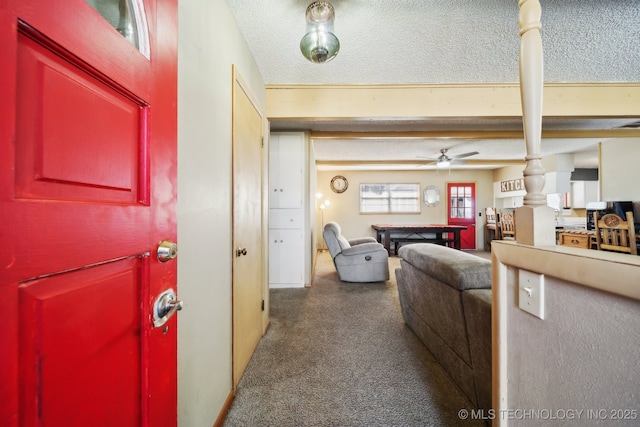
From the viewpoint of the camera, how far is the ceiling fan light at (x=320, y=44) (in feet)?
4.98

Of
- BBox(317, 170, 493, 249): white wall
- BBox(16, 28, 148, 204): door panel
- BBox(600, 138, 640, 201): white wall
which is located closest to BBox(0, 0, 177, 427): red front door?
BBox(16, 28, 148, 204): door panel

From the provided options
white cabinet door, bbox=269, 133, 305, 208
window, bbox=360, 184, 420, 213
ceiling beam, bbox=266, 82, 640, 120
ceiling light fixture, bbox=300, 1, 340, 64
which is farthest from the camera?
window, bbox=360, 184, 420, 213

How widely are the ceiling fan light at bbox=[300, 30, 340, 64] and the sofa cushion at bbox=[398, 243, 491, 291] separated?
1.51 m

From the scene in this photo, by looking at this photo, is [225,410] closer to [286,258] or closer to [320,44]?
[320,44]

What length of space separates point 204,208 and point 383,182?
6.82m

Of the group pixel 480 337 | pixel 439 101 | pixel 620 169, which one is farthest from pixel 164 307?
pixel 620 169

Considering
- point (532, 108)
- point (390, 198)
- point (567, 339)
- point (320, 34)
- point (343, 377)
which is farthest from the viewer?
point (390, 198)

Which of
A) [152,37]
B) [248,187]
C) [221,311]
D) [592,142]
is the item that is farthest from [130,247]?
[592,142]

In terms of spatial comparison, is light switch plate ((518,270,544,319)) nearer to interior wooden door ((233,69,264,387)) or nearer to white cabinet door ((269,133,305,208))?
interior wooden door ((233,69,264,387))

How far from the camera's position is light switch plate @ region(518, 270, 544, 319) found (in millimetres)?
672

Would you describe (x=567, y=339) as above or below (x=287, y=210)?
below

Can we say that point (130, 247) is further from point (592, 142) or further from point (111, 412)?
point (592, 142)

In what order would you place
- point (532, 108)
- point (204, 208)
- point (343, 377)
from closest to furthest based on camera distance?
point (532, 108)
point (204, 208)
point (343, 377)

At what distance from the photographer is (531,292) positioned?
0.70 meters
